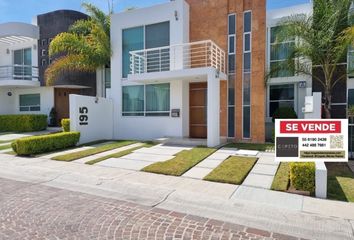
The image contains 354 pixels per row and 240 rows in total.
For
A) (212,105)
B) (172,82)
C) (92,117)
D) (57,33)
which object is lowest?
(92,117)

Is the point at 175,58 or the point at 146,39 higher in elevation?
the point at 146,39

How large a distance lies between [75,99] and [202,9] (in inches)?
308

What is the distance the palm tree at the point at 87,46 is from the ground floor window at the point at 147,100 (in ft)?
9.29

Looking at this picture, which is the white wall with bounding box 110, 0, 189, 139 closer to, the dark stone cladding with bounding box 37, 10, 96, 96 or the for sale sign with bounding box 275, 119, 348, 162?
the dark stone cladding with bounding box 37, 10, 96, 96

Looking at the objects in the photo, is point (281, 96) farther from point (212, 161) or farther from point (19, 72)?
point (19, 72)

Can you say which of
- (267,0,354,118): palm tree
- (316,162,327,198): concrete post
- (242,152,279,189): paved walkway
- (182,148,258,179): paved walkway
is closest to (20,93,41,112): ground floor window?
(182,148,258,179): paved walkway

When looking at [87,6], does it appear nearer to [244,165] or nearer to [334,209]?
[244,165]

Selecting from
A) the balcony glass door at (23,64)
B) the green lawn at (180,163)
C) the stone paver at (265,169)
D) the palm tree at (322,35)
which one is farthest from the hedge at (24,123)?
the palm tree at (322,35)

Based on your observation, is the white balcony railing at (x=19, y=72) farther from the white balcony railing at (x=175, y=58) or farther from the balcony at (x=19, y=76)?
the white balcony railing at (x=175, y=58)

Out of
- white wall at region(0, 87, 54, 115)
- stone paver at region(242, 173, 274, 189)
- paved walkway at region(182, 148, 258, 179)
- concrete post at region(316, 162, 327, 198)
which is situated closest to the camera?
concrete post at region(316, 162, 327, 198)

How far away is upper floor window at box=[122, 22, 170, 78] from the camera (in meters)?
14.2

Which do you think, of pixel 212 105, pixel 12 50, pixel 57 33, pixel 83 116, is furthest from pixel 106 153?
pixel 12 50

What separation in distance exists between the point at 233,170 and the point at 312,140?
248 cm

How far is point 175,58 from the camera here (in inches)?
538
